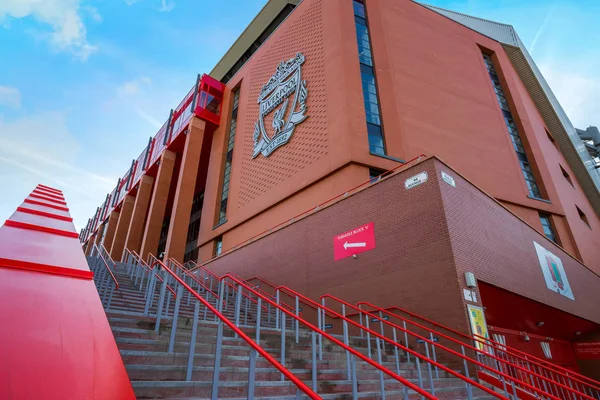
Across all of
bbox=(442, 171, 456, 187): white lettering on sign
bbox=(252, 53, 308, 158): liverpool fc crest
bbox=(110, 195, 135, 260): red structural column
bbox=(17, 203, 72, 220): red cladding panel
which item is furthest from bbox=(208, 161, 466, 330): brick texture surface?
bbox=(110, 195, 135, 260): red structural column

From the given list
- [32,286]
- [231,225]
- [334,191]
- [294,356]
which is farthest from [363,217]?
[231,225]

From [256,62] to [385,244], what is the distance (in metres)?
19.5

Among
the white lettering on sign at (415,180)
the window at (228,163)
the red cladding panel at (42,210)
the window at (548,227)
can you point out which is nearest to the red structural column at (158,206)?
the window at (228,163)

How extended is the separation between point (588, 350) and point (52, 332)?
19.7 m

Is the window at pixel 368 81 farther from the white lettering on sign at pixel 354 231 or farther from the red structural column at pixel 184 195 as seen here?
the red structural column at pixel 184 195

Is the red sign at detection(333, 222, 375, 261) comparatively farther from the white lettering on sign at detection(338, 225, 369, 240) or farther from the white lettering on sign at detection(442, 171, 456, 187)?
the white lettering on sign at detection(442, 171, 456, 187)

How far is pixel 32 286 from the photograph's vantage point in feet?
6.40

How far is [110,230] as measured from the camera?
127 feet

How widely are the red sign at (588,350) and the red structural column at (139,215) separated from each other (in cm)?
2918

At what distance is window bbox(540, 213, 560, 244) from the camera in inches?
756

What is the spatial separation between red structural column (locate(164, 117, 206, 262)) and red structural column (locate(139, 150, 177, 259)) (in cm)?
283

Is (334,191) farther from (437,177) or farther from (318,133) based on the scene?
(437,177)

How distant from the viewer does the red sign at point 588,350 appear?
1459 cm

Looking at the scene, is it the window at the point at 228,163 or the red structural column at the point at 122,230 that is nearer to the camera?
the window at the point at 228,163
